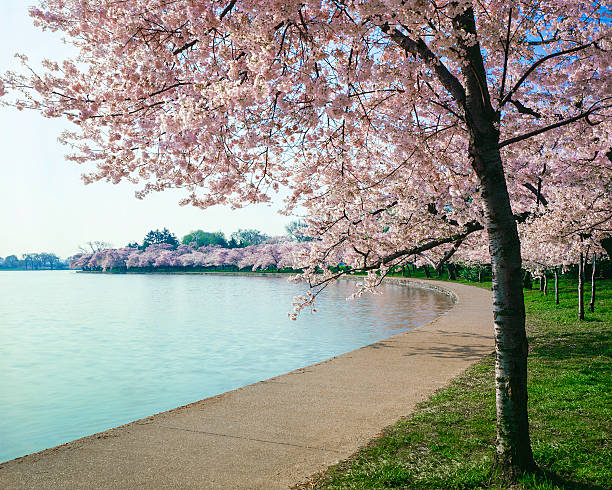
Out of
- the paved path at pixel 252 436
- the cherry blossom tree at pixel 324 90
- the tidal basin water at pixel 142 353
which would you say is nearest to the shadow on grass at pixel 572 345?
the paved path at pixel 252 436

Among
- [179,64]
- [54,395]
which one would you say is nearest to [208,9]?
[179,64]

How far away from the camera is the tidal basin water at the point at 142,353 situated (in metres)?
11.0

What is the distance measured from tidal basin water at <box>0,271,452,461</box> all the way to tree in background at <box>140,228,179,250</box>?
10237cm

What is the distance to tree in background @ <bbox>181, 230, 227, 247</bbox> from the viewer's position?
405 feet

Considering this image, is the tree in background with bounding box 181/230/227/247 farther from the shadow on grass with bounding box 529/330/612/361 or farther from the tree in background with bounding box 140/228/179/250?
the shadow on grass with bounding box 529/330/612/361

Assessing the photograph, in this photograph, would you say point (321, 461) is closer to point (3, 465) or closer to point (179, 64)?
point (3, 465)

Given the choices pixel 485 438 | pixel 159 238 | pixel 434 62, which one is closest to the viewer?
pixel 434 62

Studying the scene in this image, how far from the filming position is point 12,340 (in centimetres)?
2089

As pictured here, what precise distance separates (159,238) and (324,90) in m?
134

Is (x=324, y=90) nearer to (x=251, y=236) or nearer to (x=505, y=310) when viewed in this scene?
(x=505, y=310)

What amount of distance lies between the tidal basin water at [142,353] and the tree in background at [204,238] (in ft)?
301

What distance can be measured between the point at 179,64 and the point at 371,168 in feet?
18.7

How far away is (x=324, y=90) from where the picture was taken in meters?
5.05

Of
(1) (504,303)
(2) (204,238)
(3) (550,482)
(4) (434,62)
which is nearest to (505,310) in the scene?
(1) (504,303)
